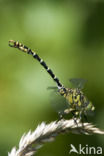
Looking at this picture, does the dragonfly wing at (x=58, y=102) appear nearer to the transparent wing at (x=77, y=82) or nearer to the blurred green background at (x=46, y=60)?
the transparent wing at (x=77, y=82)

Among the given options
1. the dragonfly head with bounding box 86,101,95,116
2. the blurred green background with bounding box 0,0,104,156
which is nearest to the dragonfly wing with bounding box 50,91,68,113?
the dragonfly head with bounding box 86,101,95,116

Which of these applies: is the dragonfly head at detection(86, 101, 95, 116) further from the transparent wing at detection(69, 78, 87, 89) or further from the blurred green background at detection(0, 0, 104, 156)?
the blurred green background at detection(0, 0, 104, 156)

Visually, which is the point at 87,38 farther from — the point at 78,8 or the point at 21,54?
the point at 21,54

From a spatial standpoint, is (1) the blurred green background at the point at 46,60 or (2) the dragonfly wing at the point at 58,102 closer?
(2) the dragonfly wing at the point at 58,102

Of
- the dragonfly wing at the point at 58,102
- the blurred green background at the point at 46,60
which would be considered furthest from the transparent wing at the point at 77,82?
the blurred green background at the point at 46,60

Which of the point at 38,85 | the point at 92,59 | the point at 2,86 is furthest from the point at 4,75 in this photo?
the point at 92,59

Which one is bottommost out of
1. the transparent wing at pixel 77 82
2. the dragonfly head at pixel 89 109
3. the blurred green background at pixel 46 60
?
the dragonfly head at pixel 89 109

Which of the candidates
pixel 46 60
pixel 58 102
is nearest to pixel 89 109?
pixel 58 102

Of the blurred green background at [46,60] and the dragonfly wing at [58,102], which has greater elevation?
the blurred green background at [46,60]
